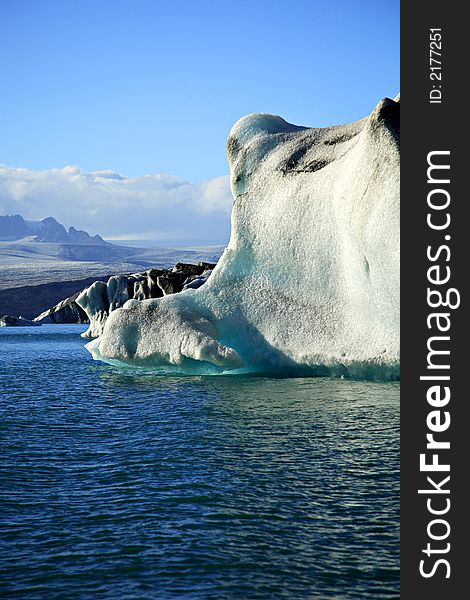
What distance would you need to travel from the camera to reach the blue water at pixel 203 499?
5742mm

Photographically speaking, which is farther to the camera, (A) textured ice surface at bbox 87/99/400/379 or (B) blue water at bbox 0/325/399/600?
(A) textured ice surface at bbox 87/99/400/379

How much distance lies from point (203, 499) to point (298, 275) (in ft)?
32.5

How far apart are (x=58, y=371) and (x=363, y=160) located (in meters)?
11.0

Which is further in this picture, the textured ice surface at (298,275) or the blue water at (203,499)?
the textured ice surface at (298,275)

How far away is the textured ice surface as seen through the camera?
15039 mm

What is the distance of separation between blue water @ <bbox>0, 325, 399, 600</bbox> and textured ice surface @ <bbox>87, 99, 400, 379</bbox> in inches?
91.1

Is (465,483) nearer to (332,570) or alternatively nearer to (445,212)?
(332,570)

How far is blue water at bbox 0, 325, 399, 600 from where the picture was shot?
A: 18.8 ft

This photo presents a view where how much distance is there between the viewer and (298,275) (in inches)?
673

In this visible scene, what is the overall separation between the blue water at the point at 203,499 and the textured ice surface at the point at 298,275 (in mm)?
2314

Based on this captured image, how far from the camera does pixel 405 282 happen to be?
6.57 meters

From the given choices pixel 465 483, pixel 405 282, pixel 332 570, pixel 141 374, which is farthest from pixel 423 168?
pixel 141 374

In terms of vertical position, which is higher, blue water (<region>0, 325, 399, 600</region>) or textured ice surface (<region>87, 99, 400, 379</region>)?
textured ice surface (<region>87, 99, 400, 379</region>)

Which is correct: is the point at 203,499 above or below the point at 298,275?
below
